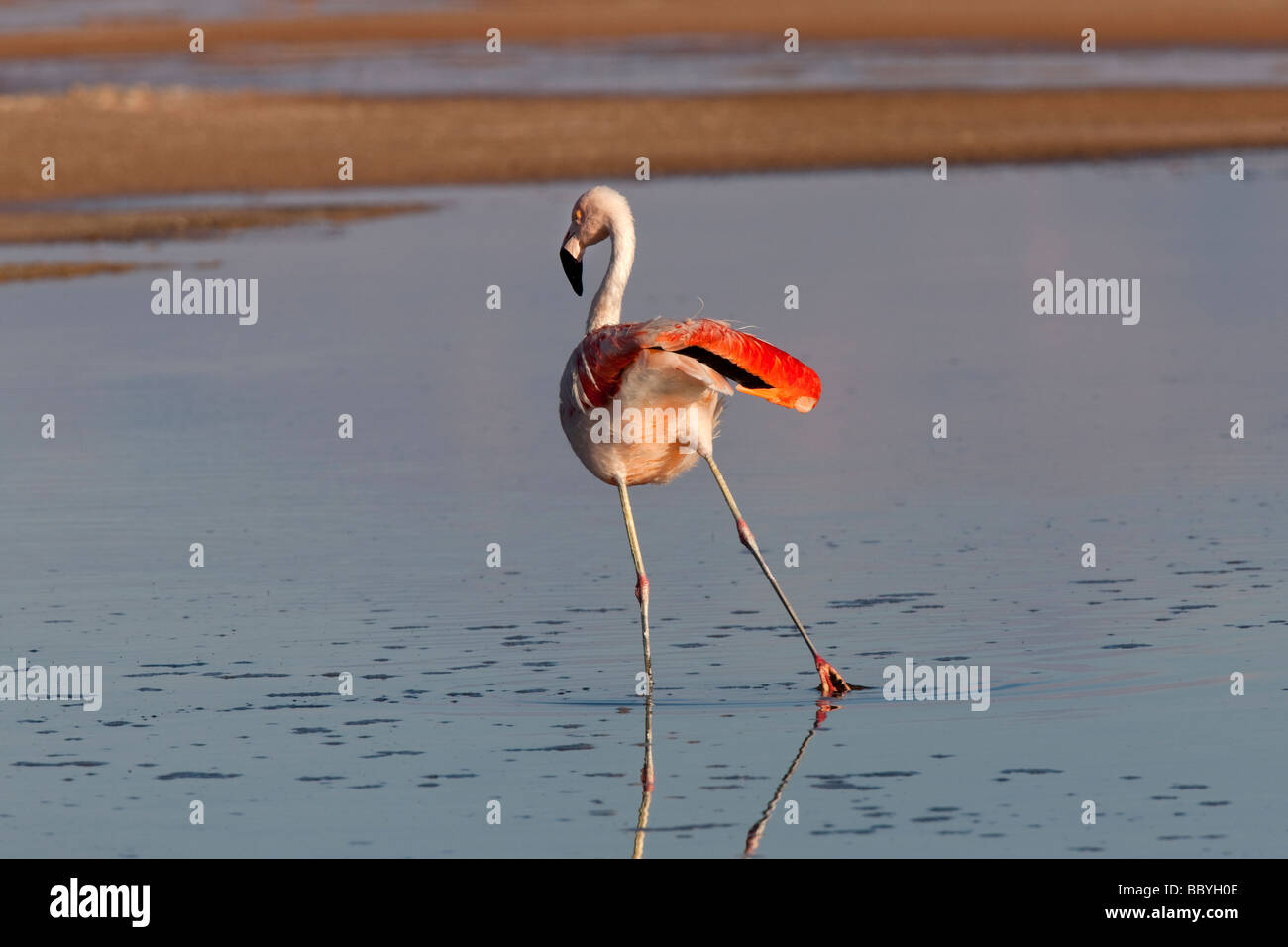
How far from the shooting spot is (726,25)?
5881 centimetres

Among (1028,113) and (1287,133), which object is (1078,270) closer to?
(1287,133)

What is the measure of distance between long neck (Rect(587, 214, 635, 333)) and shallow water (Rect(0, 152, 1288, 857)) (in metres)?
1.39

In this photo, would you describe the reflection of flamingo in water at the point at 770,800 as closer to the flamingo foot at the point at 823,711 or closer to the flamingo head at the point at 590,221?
the flamingo foot at the point at 823,711

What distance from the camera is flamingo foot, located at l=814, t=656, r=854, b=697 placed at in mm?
9250

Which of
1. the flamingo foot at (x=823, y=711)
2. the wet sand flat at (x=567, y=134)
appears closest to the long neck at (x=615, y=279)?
the flamingo foot at (x=823, y=711)

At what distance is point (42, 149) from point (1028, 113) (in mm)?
14392

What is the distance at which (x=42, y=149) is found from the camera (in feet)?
108

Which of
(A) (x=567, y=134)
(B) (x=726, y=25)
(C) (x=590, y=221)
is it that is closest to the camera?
(C) (x=590, y=221)

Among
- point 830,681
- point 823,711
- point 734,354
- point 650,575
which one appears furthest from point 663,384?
point 650,575

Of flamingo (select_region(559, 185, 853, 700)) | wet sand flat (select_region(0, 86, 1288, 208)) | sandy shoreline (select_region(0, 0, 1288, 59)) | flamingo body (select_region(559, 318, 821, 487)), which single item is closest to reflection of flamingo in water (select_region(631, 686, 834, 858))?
flamingo (select_region(559, 185, 853, 700))

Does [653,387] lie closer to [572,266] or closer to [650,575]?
[572,266]

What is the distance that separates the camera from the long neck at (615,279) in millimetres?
10156

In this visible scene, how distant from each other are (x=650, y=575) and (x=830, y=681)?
2192 mm

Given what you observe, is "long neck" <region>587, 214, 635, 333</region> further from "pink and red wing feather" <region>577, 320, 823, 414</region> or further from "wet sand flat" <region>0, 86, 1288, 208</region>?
"wet sand flat" <region>0, 86, 1288, 208</region>
